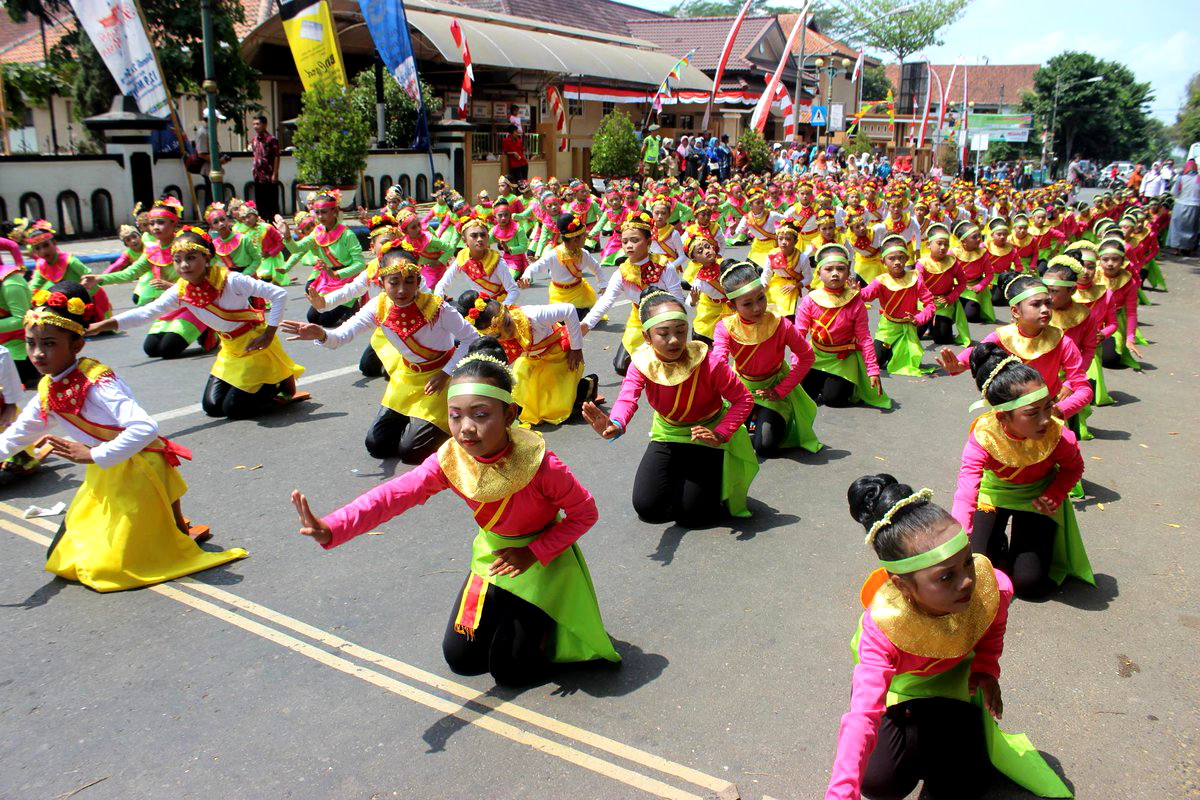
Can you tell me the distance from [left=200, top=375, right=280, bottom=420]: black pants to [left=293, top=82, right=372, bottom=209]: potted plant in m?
13.0

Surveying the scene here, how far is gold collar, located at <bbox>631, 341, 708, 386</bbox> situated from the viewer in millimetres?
5348

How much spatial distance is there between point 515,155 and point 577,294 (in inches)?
760

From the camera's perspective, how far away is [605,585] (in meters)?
4.88

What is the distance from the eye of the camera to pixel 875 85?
82.5 m

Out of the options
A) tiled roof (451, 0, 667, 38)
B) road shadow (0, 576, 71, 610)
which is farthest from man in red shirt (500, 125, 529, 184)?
road shadow (0, 576, 71, 610)

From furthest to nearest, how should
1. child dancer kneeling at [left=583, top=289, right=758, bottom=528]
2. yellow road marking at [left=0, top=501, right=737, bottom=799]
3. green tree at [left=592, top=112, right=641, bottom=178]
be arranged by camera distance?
green tree at [left=592, top=112, right=641, bottom=178]
child dancer kneeling at [left=583, top=289, right=758, bottom=528]
yellow road marking at [left=0, top=501, right=737, bottom=799]

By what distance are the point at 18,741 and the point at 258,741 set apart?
90cm

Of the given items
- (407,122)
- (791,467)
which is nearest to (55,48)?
(407,122)

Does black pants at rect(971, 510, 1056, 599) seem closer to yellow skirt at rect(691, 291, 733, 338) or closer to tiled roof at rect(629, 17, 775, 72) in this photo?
yellow skirt at rect(691, 291, 733, 338)

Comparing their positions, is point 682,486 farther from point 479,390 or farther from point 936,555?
point 936,555

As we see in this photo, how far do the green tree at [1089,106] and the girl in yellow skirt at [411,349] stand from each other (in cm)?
6527

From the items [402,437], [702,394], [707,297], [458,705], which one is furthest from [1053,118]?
[458,705]

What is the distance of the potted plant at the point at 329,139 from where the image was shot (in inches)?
762

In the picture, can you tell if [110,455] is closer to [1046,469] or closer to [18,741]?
[18,741]
